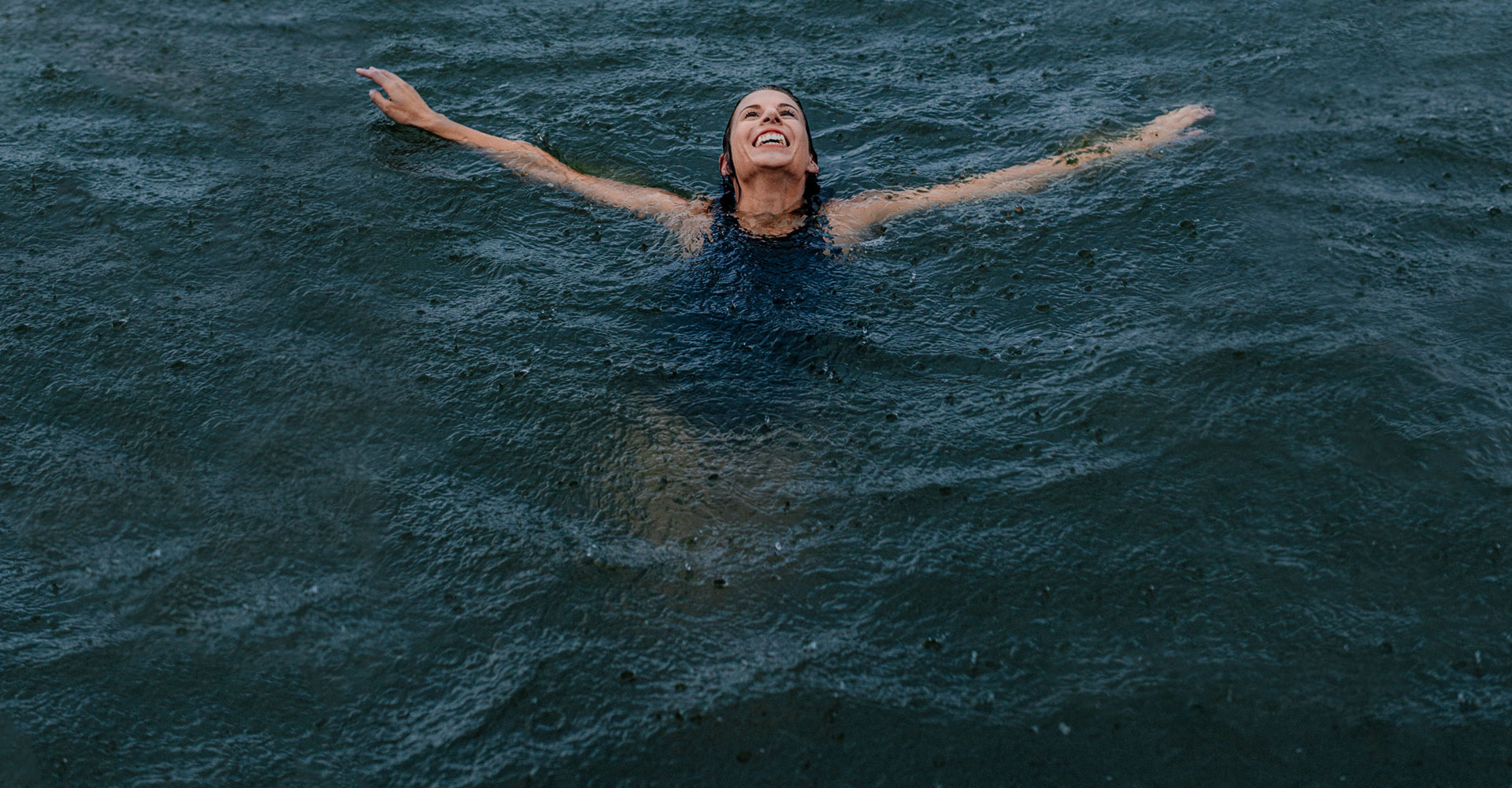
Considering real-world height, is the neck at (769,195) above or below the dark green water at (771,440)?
above

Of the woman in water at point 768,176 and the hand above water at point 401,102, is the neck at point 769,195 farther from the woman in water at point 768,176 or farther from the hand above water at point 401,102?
the hand above water at point 401,102

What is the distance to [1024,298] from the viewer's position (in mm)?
7043

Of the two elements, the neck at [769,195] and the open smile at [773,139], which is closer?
the open smile at [773,139]

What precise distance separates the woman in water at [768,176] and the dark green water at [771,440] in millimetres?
187

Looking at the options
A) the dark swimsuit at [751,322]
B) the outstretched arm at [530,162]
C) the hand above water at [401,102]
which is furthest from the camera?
the hand above water at [401,102]

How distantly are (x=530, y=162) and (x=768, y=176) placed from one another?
1.91 meters

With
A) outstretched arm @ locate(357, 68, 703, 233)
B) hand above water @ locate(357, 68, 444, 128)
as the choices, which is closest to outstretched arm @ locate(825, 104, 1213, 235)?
outstretched arm @ locate(357, 68, 703, 233)

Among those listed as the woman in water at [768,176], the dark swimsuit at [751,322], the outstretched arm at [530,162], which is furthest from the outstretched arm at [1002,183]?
the outstretched arm at [530,162]

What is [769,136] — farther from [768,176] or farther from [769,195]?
[769,195]

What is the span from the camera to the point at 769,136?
7055 millimetres

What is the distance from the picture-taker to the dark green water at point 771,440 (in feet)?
15.8

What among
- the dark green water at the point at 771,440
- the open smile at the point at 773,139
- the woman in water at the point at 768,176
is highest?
the open smile at the point at 773,139

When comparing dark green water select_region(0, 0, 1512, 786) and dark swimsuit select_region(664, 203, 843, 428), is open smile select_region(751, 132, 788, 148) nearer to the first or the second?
dark swimsuit select_region(664, 203, 843, 428)

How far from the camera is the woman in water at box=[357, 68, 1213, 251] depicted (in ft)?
23.5
